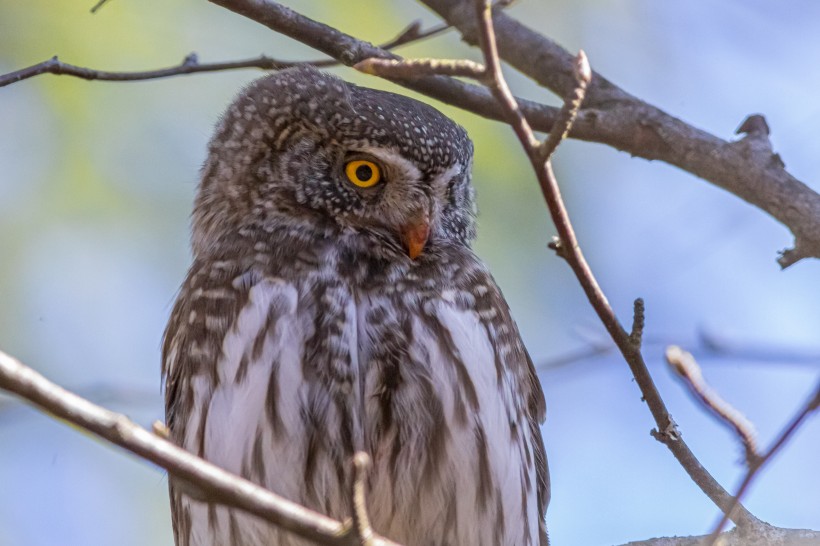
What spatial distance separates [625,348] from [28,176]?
480cm

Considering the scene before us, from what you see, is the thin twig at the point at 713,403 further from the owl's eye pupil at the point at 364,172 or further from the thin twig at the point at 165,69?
the thin twig at the point at 165,69

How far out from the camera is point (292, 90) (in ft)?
12.5

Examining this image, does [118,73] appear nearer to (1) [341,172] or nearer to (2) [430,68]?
(1) [341,172]

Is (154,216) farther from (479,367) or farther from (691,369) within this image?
(691,369)

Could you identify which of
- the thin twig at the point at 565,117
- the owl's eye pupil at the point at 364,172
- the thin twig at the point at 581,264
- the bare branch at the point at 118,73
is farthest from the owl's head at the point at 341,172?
the thin twig at the point at 565,117

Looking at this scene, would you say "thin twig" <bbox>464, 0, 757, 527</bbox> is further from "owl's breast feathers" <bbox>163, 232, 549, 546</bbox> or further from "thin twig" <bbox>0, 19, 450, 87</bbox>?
"thin twig" <bbox>0, 19, 450, 87</bbox>

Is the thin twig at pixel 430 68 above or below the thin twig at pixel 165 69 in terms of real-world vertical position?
below

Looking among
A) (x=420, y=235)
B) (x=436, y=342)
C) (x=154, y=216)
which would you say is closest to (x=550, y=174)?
(x=436, y=342)

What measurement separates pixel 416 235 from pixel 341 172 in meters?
0.34

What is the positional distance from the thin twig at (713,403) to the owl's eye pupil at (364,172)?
5.81 ft

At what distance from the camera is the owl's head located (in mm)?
3500

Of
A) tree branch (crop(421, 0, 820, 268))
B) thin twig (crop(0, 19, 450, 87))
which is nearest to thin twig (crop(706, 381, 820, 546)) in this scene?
tree branch (crop(421, 0, 820, 268))

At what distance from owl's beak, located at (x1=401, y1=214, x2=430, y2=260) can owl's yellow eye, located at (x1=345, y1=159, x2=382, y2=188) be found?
198mm

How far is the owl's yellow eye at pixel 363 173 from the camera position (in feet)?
11.6
